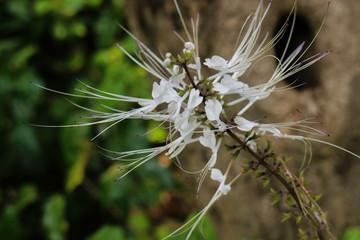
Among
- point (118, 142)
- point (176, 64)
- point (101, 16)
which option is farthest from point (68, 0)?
point (176, 64)

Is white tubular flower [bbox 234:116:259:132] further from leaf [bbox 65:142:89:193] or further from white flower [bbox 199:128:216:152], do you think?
leaf [bbox 65:142:89:193]

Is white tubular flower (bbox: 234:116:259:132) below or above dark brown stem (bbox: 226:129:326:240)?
above

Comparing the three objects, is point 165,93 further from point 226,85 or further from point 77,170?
point 77,170

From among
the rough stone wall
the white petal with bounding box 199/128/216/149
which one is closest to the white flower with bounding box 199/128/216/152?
the white petal with bounding box 199/128/216/149

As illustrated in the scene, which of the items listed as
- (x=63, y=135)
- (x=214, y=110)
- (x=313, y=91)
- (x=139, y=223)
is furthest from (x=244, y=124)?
(x=139, y=223)

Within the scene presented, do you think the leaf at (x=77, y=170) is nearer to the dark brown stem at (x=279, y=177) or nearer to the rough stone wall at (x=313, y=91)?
the rough stone wall at (x=313, y=91)

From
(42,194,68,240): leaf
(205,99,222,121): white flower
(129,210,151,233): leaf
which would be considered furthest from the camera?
(129,210,151,233): leaf
